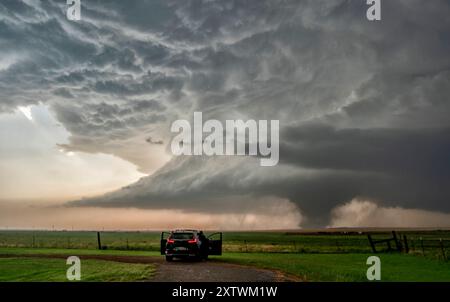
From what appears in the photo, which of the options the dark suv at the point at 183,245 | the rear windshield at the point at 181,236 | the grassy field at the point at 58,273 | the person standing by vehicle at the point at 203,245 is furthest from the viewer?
the person standing by vehicle at the point at 203,245

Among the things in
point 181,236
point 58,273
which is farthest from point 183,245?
point 58,273

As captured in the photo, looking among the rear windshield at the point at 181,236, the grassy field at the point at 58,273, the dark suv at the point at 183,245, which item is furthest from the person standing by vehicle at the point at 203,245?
the grassy field at the point at 58,273

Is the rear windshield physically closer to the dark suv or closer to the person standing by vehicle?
the dark suv

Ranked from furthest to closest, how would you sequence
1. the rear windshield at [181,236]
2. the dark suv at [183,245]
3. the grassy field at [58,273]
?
the rear windshield at [181,236]
the dark suv at [183,245]
the grassy field at [58,273]

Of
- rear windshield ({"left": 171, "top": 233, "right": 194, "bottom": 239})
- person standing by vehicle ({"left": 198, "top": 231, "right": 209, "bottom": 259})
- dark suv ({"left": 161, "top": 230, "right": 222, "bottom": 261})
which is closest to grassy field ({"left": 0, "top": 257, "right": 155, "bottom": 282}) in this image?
dark suv ({"left": 161, "top": 230, "right": 222, "bottom": 261})

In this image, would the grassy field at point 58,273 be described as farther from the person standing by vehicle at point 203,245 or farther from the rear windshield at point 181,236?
the person standing by vehicle at point 203,245

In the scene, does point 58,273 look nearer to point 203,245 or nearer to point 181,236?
point 181,236
